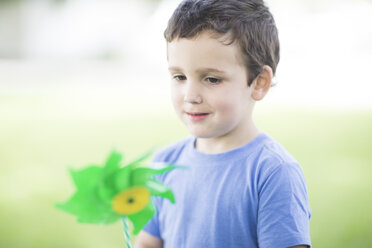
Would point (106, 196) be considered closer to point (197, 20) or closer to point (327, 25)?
point (197, 20)

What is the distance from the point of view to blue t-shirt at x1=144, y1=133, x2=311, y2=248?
2.98ft

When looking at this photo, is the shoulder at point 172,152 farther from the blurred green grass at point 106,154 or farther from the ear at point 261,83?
the blurred green grass at point 106,154

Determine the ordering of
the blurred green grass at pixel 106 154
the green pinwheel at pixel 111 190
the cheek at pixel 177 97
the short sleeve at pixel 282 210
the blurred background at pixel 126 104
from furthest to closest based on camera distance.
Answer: the blurred background at pixel 126 104 < the blurred green grass at pixel 106 154 < the cheek at pixel 177 97 < the short sleeve at pixel 282 210 < the green pinwheel at pixel 111 190

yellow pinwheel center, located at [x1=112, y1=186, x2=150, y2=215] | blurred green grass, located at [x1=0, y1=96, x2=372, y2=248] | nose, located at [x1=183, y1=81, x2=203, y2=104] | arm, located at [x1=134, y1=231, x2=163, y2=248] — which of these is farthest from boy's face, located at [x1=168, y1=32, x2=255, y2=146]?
blurred green grass, located at [x1=0, y1=96, x2=372, y2=248]

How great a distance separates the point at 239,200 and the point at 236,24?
392 millimetres

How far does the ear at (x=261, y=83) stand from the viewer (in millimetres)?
1050

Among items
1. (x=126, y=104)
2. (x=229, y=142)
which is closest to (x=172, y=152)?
(x=229, y=142)

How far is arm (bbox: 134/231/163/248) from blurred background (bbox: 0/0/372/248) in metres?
0.38

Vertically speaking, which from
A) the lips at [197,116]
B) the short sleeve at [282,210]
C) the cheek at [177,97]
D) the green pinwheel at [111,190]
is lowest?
the short sleeve at [282,210]

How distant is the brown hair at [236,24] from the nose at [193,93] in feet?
0.35

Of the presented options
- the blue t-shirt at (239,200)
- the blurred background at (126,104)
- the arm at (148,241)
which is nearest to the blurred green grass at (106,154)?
the blurred background at (126,104)

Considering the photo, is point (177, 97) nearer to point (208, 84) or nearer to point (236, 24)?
point (208, 84)

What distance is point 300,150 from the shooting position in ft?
9.71

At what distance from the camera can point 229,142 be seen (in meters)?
1.05
